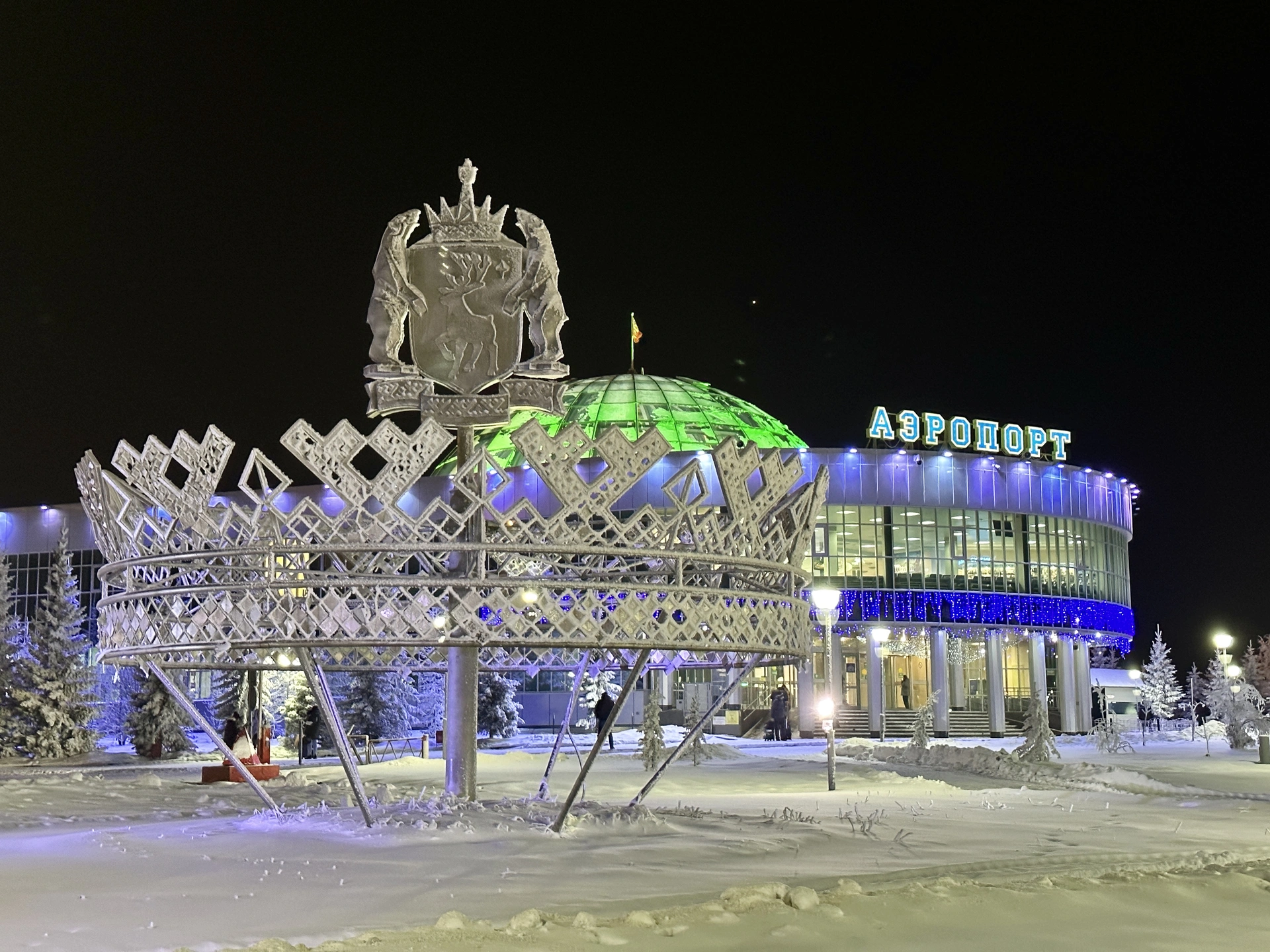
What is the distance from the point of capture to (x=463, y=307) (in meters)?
13.1

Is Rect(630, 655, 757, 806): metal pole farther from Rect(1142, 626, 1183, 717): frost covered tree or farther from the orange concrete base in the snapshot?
Rect(1142, 626, 1183, 717): frost covered tree

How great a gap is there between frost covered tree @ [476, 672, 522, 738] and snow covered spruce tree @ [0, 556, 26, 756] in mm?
13293

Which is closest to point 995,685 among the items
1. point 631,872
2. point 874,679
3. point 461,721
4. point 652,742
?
point 874,679

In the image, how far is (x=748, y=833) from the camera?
514 inches

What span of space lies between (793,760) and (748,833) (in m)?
18.9

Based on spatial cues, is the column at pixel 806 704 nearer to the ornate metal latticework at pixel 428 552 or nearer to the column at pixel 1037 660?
the column at pixel 1037 660

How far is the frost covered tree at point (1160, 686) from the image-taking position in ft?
211

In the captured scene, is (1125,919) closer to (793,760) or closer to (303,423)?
(303,423)

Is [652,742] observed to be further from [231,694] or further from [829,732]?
[231,694]

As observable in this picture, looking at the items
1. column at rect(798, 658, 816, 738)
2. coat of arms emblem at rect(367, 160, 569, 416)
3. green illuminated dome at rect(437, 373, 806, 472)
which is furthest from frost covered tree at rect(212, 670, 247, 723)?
coat of arms emblem at rect(367, 160, 569, 416)

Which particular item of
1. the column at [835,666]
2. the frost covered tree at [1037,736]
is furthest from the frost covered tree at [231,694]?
the column at [835,666]

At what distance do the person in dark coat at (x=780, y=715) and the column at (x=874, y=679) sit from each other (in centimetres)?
1113

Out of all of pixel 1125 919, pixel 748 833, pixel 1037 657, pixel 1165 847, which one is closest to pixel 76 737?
pixel 748 833

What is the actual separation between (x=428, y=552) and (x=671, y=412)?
44275mm
